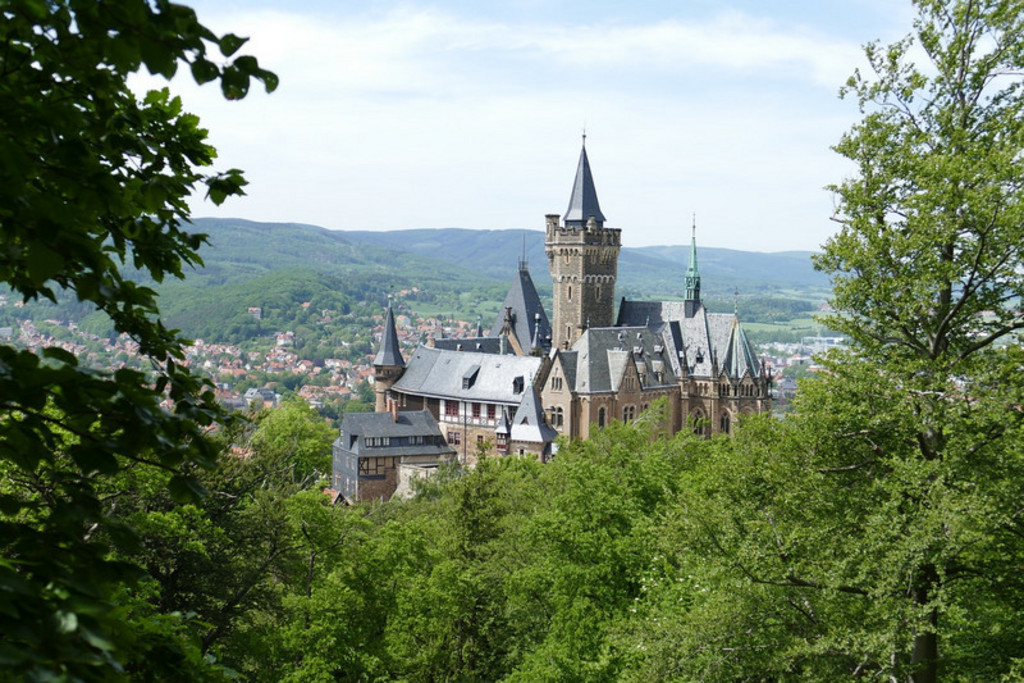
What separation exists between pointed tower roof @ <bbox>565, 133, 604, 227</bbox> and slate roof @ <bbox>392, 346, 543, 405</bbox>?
524 inches

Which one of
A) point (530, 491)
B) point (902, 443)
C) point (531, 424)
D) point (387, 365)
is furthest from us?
point (387, 365)

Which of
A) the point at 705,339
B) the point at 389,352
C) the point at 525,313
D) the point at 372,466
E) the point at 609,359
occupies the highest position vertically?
the point at 525,313

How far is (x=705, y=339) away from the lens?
263 ft

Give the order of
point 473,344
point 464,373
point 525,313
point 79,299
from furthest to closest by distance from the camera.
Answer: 1. point 473,344
2. point 525,313
3. point 464,373
4. point 79,299

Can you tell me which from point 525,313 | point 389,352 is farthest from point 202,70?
point 525,313

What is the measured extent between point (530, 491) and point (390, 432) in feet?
120

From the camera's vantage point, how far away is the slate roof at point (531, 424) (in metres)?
68.6

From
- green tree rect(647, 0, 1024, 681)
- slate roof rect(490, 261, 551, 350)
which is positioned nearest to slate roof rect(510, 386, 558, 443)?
slate roof rect(490, 261, 551, 350)

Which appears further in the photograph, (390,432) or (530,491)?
(390,432)

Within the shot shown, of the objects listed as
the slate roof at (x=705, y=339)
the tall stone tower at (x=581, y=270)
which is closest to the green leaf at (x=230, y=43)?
the slate roof at (x=705, y=339)

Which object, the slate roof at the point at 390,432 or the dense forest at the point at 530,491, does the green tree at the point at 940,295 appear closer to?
the dense forest at the point at 530,491

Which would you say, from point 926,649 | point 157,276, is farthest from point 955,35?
point 157,276

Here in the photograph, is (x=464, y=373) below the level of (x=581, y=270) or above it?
below

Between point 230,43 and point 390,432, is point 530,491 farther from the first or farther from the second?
point 390,432
